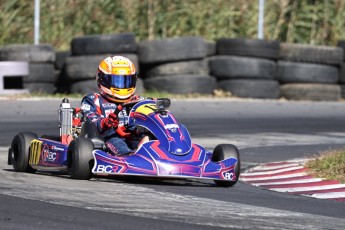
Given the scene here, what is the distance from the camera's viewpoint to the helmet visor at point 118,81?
9.34m

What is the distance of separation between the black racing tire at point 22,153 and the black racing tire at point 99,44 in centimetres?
809

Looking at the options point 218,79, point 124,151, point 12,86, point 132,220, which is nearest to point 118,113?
point 124,151

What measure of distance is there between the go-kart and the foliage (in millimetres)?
10649

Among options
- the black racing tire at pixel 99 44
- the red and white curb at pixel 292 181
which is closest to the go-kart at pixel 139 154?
the red and white curb at pixel 292 181

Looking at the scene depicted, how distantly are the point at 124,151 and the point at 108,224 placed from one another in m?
2.53

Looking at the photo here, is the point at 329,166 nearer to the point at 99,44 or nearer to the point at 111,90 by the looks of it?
the point at 111,90

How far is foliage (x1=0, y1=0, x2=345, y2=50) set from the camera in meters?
20.0

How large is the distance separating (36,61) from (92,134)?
27.7 ft

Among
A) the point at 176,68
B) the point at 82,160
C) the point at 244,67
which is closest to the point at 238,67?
the point at 244,67

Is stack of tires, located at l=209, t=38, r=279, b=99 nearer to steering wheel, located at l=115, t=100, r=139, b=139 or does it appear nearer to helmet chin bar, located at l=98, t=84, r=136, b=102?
helmet chin bar, located at l=98, t=84, r=136, b=102

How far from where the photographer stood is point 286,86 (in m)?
19.1

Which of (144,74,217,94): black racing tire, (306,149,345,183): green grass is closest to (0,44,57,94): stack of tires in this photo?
(144,74,217,94): black racing tire

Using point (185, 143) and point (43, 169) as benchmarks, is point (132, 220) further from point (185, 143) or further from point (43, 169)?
point (43, 169)

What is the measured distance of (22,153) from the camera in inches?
348
